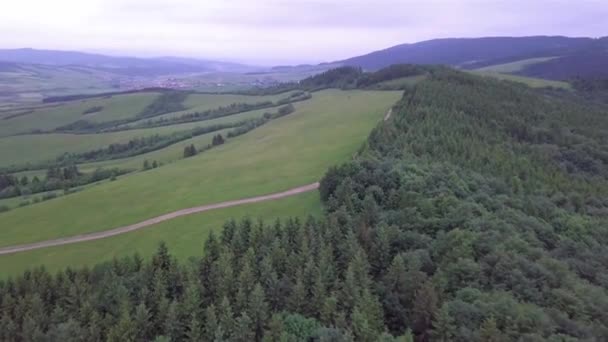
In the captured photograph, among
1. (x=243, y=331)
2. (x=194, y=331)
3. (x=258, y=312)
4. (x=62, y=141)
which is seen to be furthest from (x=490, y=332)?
(x=62, y=141)

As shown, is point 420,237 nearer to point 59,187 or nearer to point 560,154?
point 560,154

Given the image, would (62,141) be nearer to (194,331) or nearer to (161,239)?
(161,239)

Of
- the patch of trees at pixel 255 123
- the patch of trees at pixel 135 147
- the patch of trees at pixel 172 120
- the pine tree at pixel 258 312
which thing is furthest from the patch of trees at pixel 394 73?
the pine tree at pixel 258 312

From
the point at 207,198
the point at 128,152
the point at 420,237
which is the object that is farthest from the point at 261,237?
the point at 128,152

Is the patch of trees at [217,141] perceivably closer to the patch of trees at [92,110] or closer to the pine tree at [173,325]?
the pine tree at [173,325]

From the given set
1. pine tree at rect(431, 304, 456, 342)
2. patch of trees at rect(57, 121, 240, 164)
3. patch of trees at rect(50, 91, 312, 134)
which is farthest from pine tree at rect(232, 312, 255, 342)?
patch of trees at rect(50, 91, 312, 134)

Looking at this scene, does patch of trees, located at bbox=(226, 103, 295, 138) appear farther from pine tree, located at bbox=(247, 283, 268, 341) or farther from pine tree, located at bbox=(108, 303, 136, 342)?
pine tree, located at bbox=(108, 303, 136, 342)
